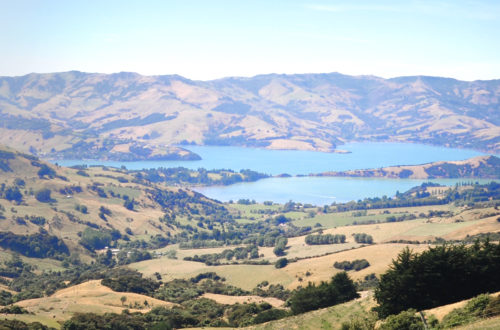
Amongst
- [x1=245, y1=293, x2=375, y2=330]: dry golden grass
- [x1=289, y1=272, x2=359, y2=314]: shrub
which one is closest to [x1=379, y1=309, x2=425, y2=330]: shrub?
[x1=245, y1=293, x2=375, y2=330]: dry golden grass

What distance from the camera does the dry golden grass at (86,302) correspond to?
64188 millimetres

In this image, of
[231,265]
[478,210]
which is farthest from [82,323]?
[478,210]

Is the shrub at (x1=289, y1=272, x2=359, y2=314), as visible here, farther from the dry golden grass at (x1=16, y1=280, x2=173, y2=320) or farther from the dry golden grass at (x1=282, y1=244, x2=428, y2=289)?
the dry golden grass at (x1=282, y1=244, x2=428, y2=289)

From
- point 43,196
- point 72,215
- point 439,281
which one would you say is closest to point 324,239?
point 72,215

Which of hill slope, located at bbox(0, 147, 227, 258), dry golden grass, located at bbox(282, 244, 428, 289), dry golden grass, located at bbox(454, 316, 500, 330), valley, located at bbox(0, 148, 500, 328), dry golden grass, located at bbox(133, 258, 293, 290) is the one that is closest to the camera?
dry golden grass, located at bbox(454, 316, 500, 330)

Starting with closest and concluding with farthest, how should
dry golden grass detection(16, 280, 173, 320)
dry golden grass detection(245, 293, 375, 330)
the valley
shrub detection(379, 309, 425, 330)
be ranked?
1. shrub detection(379, 309, 425, 330)
2. dry golden grass detection(245, 293, 375, 330)
3. dry golden grass detection(16, 280, 173, 320)
4. the valley

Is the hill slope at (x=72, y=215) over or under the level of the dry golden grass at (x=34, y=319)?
under

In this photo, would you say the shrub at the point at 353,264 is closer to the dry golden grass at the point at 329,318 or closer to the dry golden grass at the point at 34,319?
the dry golden grass at the point at 329,318

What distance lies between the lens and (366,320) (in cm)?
3641

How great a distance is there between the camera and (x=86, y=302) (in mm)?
69625

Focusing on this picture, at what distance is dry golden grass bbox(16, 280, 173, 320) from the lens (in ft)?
211

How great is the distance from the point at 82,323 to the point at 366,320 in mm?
27731

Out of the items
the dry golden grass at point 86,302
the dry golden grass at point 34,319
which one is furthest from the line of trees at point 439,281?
the dry golden grass at point 86,302

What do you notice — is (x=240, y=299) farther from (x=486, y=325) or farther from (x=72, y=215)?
(x=72, y=215)
